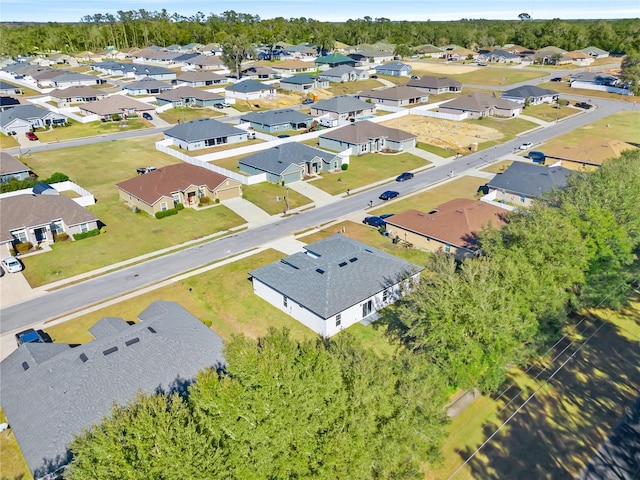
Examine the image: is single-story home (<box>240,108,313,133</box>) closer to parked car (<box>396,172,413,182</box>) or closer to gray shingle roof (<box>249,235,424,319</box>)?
parked car (<box>396,172,413,182</box>)

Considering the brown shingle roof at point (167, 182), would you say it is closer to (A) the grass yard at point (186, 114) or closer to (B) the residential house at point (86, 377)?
(B) the residential house at point (86, 377)

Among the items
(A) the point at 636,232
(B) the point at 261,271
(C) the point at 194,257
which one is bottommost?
(C) the point at 194,257

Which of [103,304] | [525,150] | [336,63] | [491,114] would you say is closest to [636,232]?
[103,304]

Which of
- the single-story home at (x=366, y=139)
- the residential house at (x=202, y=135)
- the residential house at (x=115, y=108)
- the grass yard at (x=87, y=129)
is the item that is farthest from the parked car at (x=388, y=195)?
the residential house at (x=115, y=108)

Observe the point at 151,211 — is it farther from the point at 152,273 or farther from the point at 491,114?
the point at 491,114

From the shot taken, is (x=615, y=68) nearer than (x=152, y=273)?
No

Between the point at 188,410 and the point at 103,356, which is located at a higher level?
the point at 188,410

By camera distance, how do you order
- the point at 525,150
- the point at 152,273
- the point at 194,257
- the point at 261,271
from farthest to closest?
the point at 525,150 < the point at 194,257 < the point at 152,273 < the point at 261,271

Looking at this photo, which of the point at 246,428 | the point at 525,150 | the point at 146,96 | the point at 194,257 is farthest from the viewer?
the point at 146,96
